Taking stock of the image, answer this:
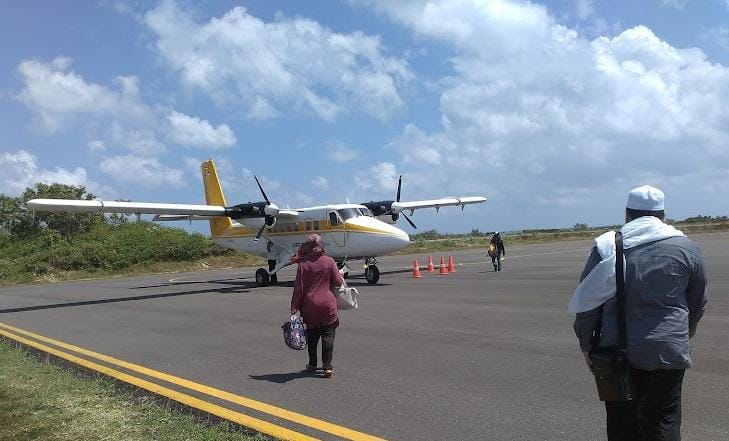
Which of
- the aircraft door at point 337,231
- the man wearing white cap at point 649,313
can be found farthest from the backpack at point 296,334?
the aircraft door at point 337,231

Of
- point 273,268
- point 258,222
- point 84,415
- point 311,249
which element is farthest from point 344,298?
point 258,222

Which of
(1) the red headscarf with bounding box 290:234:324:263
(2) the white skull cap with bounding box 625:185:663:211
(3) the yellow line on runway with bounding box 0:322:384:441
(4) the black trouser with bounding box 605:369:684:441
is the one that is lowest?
(3) the yellow line on runway with bounding box 0:322:384:441

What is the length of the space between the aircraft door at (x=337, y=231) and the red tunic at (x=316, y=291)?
44.2ft

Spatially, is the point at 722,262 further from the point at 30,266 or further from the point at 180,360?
the point at 30,266

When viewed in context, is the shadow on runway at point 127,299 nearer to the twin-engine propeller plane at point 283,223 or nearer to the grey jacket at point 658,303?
the twin-engine propeller plane at point 283,223

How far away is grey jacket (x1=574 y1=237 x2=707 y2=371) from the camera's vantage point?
A: 3.20 metres

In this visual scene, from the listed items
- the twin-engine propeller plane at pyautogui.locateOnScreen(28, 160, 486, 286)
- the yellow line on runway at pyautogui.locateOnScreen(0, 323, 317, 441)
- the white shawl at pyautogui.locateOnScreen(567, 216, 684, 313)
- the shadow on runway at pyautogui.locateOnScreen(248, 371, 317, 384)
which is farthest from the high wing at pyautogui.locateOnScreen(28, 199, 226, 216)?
the white shawl at pyautogui.locateOnScreen(567, 216, 684, 313)

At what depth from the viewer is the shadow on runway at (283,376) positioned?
6.92 metres

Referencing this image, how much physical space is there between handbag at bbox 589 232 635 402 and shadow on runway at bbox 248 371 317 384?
426cm

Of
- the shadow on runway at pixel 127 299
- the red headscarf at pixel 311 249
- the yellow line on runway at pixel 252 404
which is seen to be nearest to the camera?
the yellow line on runway at pixel 252 404

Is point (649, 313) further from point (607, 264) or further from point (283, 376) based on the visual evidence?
point (283, 376)

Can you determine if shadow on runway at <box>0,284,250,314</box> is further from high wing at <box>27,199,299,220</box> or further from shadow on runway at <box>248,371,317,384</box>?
shadow on runway at <box>248,371,317,384</box>

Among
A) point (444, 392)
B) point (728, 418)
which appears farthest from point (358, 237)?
point (728, 418)

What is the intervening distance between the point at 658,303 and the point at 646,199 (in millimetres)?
603
